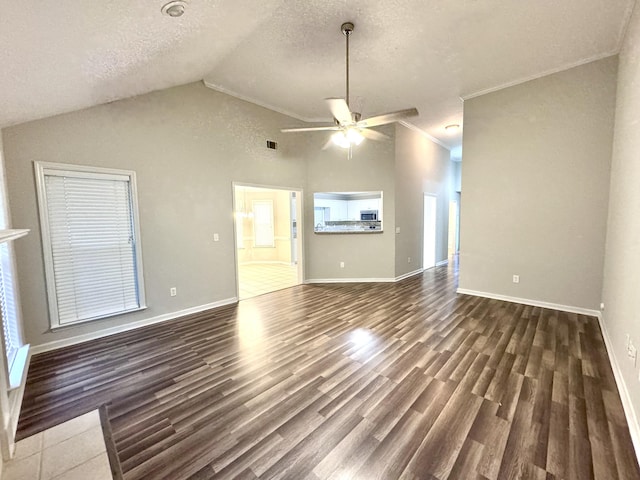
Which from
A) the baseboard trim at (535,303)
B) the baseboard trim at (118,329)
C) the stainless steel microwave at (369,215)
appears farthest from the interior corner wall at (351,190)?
the baseboard trim at (118,329)

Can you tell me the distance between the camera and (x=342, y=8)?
98.6 inches

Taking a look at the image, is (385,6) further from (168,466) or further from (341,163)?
(168,466)

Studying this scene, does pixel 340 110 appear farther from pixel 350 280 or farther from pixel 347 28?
pixel 350 280

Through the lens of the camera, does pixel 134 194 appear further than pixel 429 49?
Yes

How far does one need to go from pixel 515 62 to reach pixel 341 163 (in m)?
3.06

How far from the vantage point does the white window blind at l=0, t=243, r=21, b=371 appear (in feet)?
7.63

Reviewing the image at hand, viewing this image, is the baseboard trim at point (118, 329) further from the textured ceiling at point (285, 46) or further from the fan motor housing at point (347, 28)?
the fan motor housing at point (347, 28)

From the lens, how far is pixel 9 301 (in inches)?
97.3

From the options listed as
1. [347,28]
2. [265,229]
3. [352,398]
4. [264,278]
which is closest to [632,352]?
[352,398]

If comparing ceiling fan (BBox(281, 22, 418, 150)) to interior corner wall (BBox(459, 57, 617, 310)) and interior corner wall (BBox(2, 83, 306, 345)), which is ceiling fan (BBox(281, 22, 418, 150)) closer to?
interior corner wall (BBox(2, 83, 306, 345))

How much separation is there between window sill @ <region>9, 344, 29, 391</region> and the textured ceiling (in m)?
2.15

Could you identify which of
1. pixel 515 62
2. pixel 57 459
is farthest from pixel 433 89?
pixel 57 459

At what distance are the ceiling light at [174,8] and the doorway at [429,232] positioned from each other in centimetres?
631

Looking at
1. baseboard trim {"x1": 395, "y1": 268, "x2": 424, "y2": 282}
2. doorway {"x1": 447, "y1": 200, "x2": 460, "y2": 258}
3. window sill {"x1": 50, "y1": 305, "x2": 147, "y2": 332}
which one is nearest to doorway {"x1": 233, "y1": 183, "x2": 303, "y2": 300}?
baseboard trim {"x1": 395, "y1": 268, "x2": 424, "y2": 282}
